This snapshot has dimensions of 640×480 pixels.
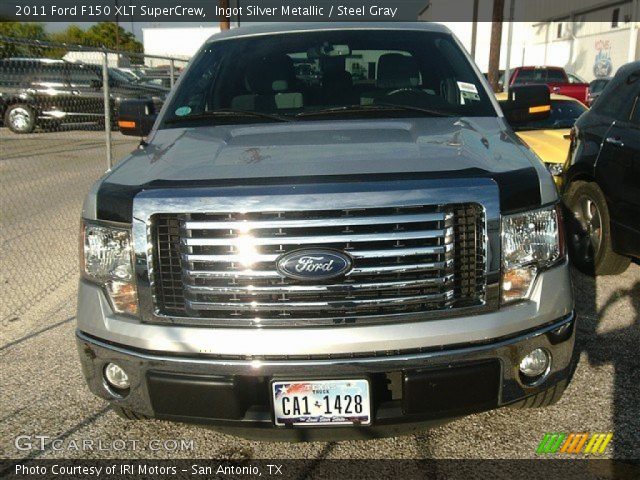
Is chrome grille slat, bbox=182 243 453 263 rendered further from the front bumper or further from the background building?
the background building

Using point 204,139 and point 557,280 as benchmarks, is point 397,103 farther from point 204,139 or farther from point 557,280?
point 557,280

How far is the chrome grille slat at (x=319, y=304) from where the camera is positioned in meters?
2.45

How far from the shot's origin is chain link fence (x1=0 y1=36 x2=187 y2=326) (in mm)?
5891

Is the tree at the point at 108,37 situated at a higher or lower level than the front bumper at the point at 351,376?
higher

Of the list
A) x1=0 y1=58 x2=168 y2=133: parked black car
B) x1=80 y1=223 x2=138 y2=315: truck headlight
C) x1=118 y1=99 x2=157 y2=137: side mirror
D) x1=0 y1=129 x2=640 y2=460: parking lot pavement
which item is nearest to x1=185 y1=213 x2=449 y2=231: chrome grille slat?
x1=80 y1=223 x2=138 y2=315: truck headlight

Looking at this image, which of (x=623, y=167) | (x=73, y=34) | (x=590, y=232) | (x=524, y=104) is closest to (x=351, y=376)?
(x=524, y=104)

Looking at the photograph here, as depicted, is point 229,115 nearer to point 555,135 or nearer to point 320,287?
point 320,287

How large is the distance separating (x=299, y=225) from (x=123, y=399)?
1005 millimetres

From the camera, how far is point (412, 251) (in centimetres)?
243

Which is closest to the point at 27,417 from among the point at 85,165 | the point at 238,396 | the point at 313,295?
the point at 238,396

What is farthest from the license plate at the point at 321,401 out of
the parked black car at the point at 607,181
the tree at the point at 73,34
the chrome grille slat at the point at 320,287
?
the tree at the point at 73,34

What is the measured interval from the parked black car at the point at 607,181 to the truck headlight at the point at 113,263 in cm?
363

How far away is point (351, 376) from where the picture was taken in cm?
241

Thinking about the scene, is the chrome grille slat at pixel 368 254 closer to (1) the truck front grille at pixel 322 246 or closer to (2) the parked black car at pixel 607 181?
(1) the truck front grille at pixel 322 246
